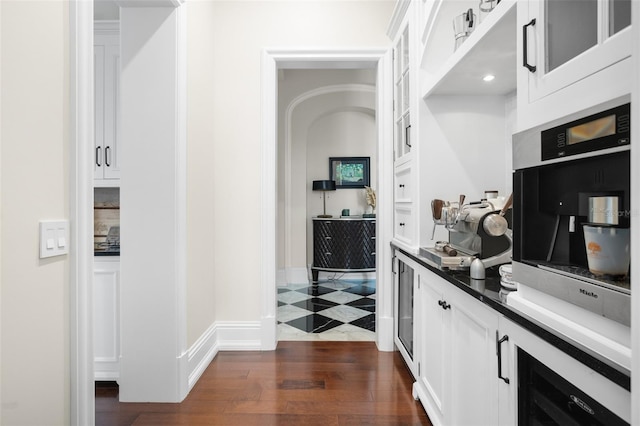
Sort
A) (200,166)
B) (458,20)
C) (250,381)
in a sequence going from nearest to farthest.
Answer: (458,20), (250,381), (200,166)

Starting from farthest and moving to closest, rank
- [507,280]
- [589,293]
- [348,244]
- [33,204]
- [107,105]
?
[348,244], [107,105], [507,280], [33,204], [589,293]

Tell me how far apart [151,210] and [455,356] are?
1.82 m

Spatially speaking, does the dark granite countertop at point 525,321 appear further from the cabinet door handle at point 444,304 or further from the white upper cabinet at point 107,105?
the white upper cabinet at point 107,105

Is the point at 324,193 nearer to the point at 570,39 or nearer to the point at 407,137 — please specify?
the point at 407,137

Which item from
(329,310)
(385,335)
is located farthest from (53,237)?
(329,310)

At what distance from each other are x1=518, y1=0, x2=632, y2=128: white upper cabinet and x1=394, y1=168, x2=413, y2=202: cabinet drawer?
1426 millimetres

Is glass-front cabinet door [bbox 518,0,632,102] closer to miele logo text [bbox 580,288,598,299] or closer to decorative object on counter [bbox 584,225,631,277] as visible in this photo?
decorative object on counter [bbox 584,225,631,277]

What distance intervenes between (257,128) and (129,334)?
1.77 metres

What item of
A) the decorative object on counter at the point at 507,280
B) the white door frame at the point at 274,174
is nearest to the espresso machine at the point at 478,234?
the decorative object on counter at the point at 507,280

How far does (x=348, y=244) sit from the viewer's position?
515 centimetres

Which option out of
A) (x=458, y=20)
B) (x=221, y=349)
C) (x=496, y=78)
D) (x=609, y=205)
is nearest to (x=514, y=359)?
(x=609, y=205)

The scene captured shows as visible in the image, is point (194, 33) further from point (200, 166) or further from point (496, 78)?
point (496, 78)

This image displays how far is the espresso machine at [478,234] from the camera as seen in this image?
1.52 meters

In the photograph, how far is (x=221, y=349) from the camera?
9.91 feet
